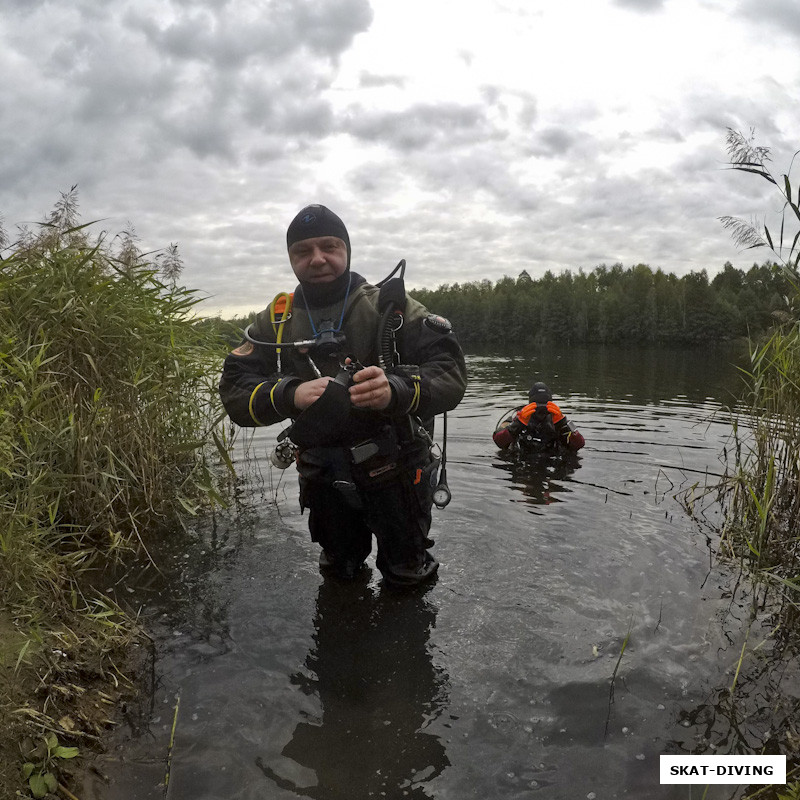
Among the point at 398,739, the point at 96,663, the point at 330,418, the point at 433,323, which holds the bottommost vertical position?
the point at 398,739

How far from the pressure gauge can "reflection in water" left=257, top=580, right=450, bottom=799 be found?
2.55 feet

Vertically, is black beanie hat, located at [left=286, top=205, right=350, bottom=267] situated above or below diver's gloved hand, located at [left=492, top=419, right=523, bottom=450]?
above

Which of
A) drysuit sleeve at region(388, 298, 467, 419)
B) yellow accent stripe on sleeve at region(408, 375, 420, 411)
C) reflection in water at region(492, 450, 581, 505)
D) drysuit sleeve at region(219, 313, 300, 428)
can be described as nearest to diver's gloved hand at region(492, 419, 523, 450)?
reflection in water at region(492, 450, 581, 505)

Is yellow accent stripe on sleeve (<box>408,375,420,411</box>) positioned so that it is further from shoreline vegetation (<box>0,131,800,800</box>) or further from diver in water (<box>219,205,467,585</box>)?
shoreline vegetation (<box>0,131,800,800</box>)

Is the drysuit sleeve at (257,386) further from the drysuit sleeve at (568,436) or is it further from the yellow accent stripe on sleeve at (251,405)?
the drysuit sleeve at (568,436)

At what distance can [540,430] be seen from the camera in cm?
927

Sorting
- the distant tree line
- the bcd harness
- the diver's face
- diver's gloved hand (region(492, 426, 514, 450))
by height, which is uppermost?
the distant tree line

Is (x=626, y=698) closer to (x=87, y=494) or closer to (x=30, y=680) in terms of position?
(x=30, y=680)

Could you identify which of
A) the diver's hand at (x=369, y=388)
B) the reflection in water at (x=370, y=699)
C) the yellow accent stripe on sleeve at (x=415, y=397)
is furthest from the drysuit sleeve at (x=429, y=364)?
the reflection in water at (x=370, y=699)

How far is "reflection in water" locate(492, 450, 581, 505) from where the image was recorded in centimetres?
708

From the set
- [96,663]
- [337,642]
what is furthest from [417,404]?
[96,663]

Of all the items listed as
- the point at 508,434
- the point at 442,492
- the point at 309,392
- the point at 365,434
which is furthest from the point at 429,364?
the point at 508,434

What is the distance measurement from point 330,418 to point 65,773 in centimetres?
192

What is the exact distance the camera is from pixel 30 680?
2.63 meters
